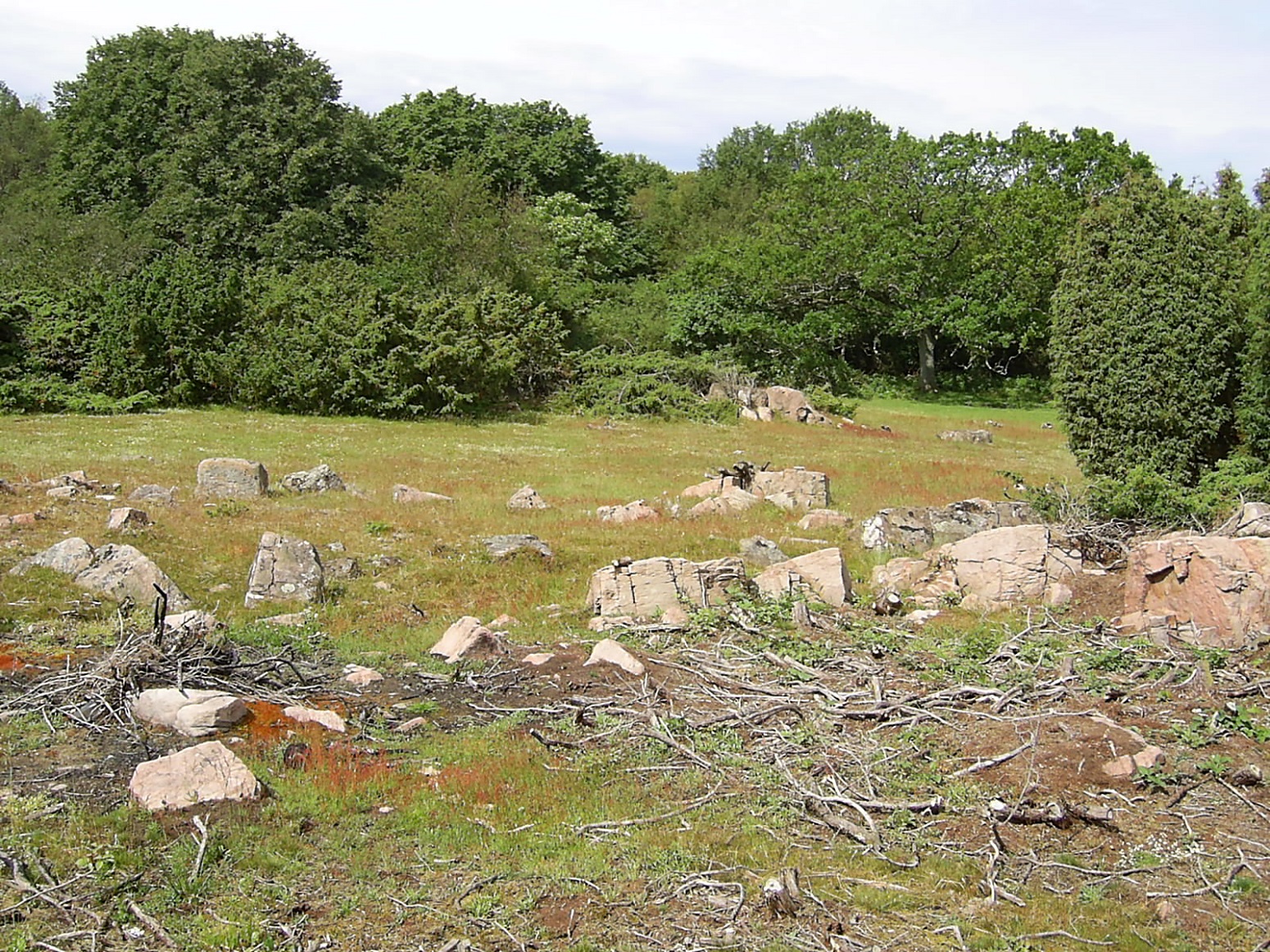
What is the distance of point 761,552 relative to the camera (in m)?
14.2

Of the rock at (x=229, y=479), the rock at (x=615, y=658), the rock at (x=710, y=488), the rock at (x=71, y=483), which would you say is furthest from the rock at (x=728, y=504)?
the rock at (x=71, y=483)

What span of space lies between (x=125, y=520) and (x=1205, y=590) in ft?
39.8

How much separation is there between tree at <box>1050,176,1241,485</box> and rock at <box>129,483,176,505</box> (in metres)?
13.3

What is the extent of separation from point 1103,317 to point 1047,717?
9820 millimetres

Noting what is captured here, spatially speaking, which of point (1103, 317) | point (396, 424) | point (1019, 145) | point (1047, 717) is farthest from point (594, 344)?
point (1047, 717)

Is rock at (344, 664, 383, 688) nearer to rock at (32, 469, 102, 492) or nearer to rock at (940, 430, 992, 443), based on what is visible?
rock at (32, 469, 102, 492)

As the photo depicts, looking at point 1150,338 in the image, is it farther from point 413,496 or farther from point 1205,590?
point 413,496

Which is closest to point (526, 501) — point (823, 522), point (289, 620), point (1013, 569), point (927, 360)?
point (823, 522)

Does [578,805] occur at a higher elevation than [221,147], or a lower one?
lower

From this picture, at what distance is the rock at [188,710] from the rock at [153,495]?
8.43 meters

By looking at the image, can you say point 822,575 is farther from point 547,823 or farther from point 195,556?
point 195,556

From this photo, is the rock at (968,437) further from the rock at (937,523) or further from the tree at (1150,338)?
the rock at (937,523)

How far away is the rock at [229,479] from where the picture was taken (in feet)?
56.3

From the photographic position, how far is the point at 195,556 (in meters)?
13.3
